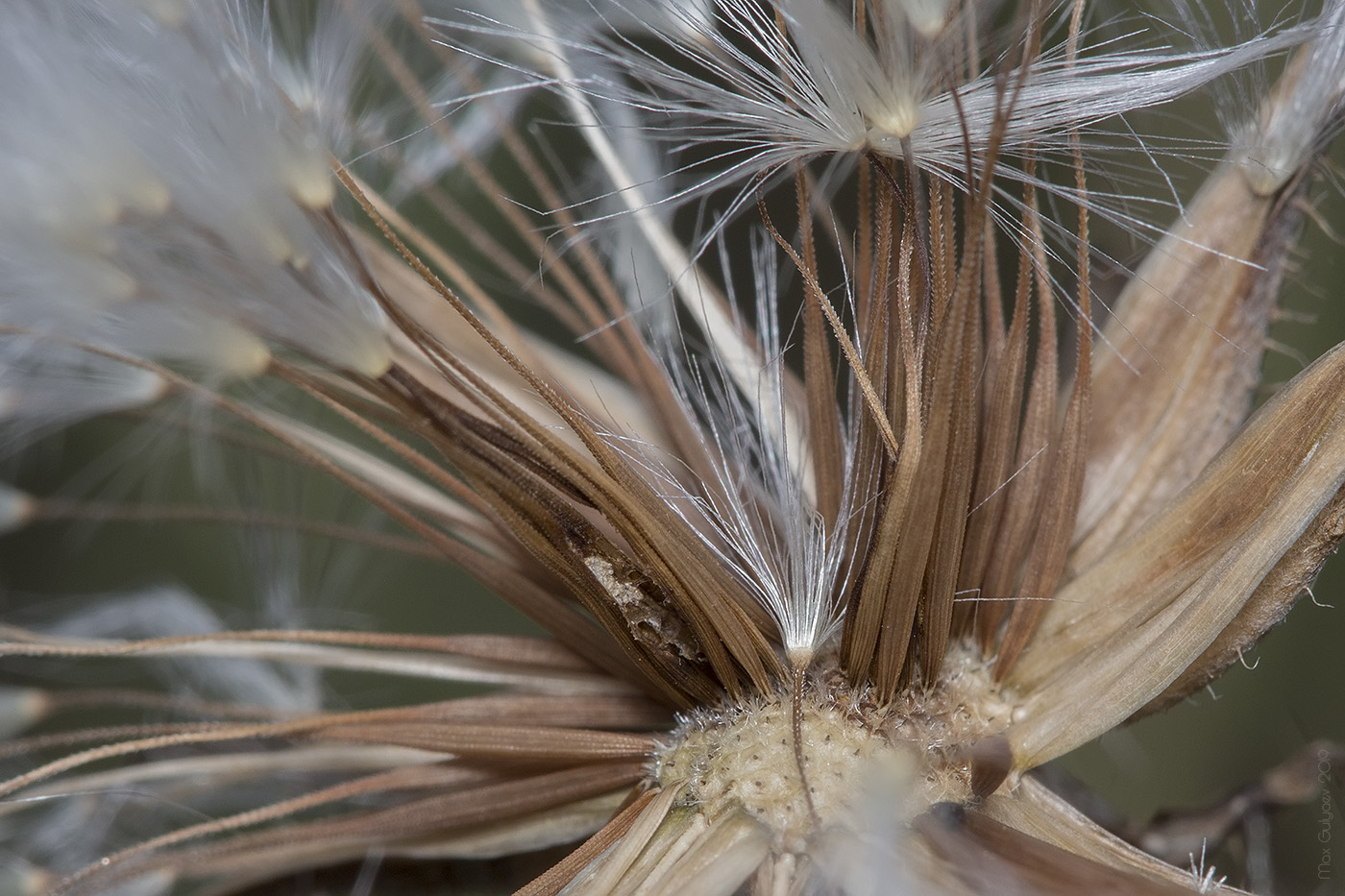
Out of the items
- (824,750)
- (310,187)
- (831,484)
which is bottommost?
(824,750)

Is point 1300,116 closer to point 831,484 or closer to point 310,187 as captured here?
point 831,484

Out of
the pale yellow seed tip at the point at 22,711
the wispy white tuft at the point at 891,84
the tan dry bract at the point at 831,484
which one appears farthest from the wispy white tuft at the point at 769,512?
the pale yellow seed tip at the point at 22,711

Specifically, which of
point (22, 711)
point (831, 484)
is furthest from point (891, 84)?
point (22, 711)

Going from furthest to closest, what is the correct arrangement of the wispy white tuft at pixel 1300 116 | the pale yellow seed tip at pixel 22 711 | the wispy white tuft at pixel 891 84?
the pale yellow seed tip at pixel 22 711, the wispy white tuft at pixel 1300 116, the wispy white tuft at pixel 891 84

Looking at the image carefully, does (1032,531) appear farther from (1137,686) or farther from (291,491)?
(291,491)

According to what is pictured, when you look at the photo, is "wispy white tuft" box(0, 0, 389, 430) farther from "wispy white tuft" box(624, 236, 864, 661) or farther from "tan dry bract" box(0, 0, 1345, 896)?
"wispy white tuft" box(624, 236, 864, 661)

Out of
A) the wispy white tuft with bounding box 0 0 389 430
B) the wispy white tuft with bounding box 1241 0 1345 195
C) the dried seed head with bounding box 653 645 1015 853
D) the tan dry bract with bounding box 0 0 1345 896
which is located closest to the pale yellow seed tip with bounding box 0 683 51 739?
the tan dry bract with bounding box 0 0 1345 896

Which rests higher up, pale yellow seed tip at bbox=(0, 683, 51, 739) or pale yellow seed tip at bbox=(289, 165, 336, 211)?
pale yellow seed tip at bbox=(0, 683, 51, 739)

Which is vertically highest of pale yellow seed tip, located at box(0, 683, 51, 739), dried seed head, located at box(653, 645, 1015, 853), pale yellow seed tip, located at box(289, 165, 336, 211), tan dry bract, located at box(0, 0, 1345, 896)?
pale yellow seed tip, located at box(0, 683, 51, 739)

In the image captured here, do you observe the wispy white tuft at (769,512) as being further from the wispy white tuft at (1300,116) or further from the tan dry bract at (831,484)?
the wispy white tuft at (1300,116)
